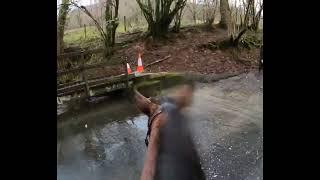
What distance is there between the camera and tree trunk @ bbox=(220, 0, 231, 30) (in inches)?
55.6

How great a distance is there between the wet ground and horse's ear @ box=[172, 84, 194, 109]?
2cm

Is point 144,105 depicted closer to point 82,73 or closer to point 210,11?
point 82,73

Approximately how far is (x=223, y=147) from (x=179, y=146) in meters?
0.17

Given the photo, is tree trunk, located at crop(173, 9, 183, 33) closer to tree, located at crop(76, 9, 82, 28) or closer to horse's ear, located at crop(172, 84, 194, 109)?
horse's ear, located at crop(172, 84, 194, 109)

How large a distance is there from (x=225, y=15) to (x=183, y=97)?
374 millimetres

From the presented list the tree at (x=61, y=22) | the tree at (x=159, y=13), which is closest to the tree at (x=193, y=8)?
the tree at (x=159, y=13)

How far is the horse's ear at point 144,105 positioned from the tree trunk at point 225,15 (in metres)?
0.43

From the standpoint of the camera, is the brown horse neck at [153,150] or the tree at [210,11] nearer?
the brown horse neck at [153,150]

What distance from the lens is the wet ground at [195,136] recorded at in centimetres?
133

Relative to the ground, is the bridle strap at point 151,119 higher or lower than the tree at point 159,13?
lower

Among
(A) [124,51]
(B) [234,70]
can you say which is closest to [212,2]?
(B) [234,70]

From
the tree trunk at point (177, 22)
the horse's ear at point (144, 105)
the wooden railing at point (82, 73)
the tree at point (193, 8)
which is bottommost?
the horse's ear at point (144, 105)

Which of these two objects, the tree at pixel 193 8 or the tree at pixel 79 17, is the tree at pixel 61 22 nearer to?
the tree at pixel 79 17
